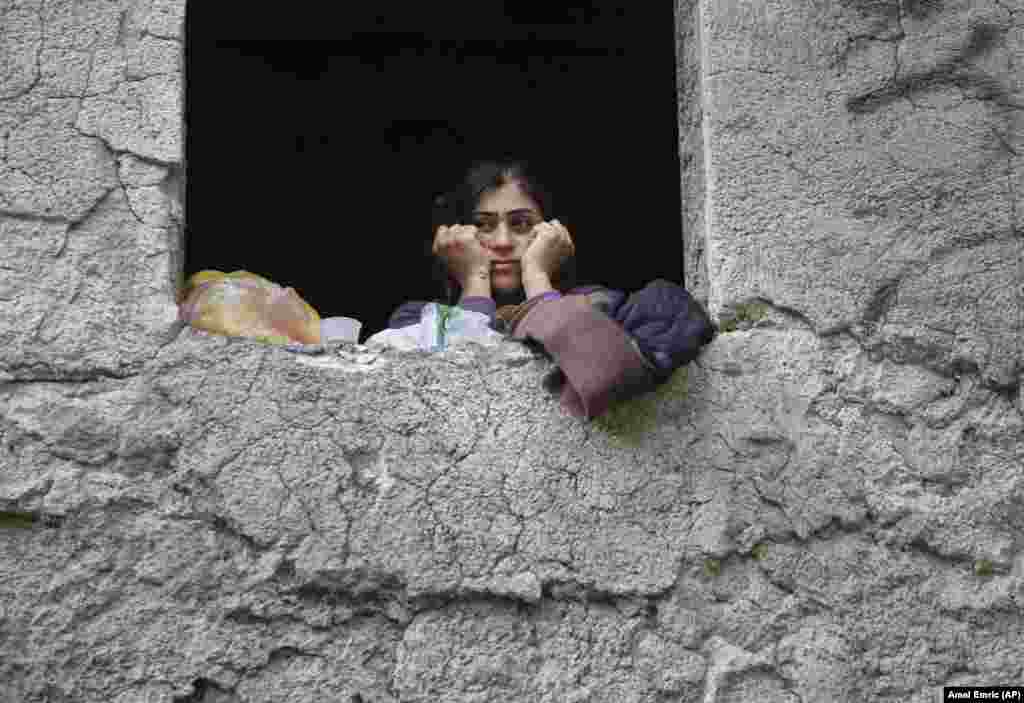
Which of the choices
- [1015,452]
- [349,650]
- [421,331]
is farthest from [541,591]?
[1015,452]

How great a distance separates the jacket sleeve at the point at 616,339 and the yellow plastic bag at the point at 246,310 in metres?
0.43

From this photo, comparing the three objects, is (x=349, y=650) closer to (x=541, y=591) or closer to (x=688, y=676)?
(x=541, y=591)

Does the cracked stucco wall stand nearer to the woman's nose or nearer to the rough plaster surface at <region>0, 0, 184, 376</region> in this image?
the rough plaster surface at <region>0, 0, 184, 376</region>

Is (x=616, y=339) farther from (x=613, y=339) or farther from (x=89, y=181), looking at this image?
(x=89, y=181)

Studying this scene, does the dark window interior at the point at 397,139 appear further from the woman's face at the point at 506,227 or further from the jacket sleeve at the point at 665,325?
the jacket sleeve at the point at 665,325

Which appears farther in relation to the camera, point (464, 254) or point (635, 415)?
point (464, 254)

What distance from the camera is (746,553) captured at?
245 centimetres

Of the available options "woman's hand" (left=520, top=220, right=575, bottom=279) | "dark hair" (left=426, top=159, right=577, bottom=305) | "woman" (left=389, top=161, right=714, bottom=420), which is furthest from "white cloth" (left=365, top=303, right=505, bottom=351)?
"dark hair" (left=426, top=159, right=577, bottom=305)

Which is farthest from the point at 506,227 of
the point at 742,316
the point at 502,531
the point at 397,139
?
the point at 397,139

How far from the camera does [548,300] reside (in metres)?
2.60

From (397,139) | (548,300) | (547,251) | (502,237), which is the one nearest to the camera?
(548,300)

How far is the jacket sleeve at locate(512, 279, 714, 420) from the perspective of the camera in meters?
2.38

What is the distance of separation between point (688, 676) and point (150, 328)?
109 cm

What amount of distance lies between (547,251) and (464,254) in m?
0.19
